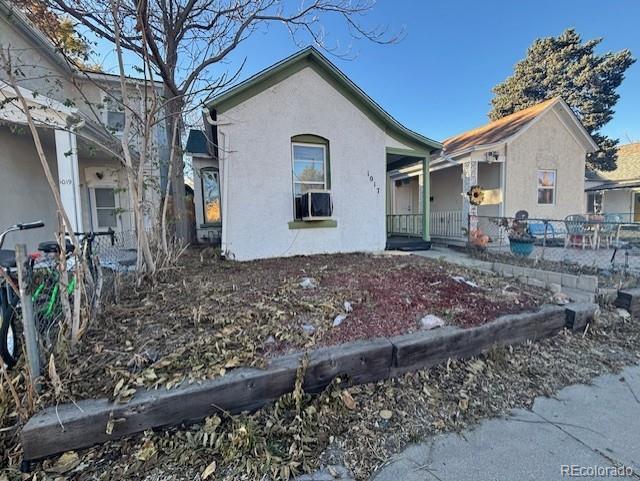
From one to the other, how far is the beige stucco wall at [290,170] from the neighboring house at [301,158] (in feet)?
0.07

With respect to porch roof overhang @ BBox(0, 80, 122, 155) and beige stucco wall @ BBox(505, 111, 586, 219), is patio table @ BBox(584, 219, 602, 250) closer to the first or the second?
beige stucco wall @ BBox(505, 111, 586, 219)

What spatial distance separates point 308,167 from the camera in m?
6.87

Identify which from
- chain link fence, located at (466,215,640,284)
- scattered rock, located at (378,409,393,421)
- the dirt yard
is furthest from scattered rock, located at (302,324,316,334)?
chain link fence, located at (466,215,640,284)

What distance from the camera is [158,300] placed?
3443 mm

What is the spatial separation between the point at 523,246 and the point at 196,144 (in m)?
9.58

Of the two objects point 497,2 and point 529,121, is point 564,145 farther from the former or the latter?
point 497,2

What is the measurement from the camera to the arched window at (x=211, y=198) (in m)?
9.30

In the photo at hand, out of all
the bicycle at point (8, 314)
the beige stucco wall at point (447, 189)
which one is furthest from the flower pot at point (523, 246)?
the bicycle at point (8, 314)

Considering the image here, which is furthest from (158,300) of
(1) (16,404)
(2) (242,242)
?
(2) (242,242)

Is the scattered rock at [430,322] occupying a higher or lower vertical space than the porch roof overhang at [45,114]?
lower

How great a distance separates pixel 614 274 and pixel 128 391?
6894mm

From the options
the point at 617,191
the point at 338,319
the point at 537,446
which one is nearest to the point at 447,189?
the point at 338,319

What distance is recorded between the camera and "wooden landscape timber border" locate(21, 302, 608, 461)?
65.2 inches

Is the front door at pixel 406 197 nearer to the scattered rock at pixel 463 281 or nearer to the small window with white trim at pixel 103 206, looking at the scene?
the scattered rock at pixel 463 281
